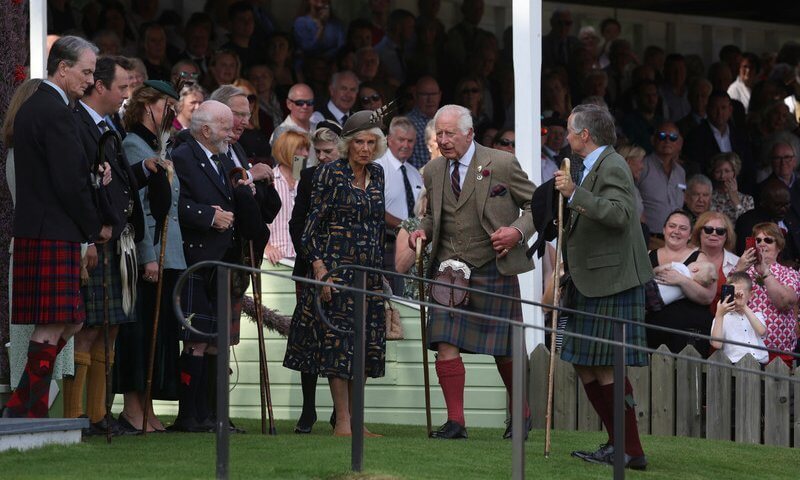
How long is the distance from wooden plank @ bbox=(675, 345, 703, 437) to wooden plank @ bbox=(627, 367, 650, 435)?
0.22 m

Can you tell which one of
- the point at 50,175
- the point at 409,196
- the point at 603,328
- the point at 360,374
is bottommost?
the point at 360,374

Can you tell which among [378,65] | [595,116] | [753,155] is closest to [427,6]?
[378,65]

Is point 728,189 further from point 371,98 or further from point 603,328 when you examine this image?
point 603,328

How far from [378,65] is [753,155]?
409cm

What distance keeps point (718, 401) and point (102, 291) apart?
468 cm

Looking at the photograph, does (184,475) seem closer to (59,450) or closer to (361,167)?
(59,450)

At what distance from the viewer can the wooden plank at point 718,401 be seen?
38.5 feet

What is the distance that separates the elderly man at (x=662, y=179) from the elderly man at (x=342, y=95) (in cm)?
271

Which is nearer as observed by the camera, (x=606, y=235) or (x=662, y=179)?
(x=606, y=235)

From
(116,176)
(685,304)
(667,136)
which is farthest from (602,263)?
(667,136)

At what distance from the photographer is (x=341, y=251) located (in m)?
10.3

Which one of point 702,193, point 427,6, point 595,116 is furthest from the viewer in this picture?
point 427,6

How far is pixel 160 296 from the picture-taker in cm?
993

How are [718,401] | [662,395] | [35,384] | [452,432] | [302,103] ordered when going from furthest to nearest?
[302,103], [662,395], [718,401], [452,432], [35,384]
